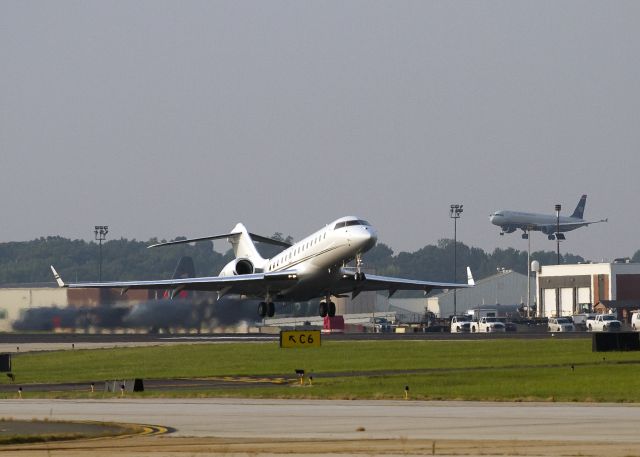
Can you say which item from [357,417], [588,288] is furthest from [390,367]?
[588,288]

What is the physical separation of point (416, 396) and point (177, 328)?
54.7 meters

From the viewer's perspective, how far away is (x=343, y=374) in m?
49.9

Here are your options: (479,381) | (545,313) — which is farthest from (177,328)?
(545,313)

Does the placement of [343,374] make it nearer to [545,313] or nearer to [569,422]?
[569,422]

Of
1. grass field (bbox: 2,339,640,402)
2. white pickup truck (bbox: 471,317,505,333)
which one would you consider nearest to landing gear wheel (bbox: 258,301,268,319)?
grass field (bbox: 2,339,640,402)

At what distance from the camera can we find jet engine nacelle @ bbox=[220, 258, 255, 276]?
83875 mm

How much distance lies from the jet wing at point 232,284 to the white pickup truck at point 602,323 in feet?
104

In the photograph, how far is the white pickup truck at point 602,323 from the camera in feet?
328

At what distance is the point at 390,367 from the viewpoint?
53.4 m

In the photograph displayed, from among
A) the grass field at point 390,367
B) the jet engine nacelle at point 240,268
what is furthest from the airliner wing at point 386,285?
the jet engine nacelle at point 240,268

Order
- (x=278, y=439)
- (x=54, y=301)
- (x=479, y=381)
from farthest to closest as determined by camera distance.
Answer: (x=54, y=301) → (x=479, y=381) → (x=278, y=439)

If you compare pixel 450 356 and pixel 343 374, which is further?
pixel 450 356

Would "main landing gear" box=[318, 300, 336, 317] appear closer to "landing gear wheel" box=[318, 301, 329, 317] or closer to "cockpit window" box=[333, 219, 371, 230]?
"landing gear wheel" box=[318, 301, 329, 317]

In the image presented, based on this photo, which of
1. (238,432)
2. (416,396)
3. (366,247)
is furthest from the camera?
(366,247)
